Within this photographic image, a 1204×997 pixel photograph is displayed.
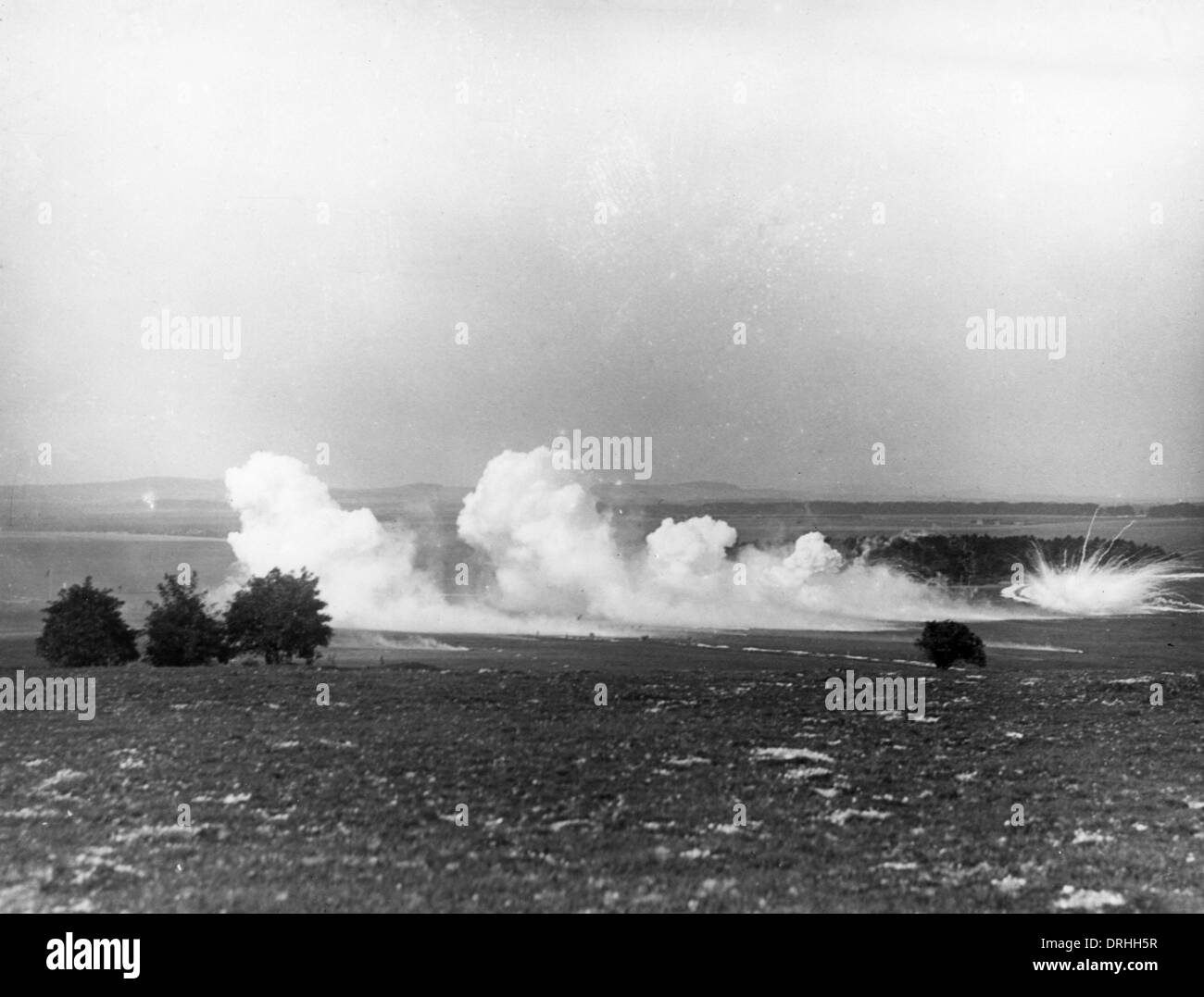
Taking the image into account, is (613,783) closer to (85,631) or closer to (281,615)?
(281,615)

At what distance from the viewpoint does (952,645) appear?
29.5 ft

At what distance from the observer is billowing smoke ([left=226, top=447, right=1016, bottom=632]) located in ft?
29.0

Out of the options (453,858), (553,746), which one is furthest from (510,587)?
(453,858)

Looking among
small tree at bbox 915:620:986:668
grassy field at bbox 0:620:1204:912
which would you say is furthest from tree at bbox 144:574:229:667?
small tree at bbox 915:620:986:668

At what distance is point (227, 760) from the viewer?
7742 mm

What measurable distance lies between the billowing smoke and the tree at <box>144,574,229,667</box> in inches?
28.2

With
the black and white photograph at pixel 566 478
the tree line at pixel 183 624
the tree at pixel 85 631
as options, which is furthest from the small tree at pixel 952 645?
the tree at pixel 85 631

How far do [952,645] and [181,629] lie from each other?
772cm

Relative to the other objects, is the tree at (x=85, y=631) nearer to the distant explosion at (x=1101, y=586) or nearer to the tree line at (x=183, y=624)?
the tree line at (x=183, y=624)

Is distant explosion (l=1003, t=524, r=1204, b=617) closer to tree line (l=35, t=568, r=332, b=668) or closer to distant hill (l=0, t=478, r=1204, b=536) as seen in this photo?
distant hill (l=0, t=478, r=1204, b=536)

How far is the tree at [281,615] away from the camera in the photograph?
886 cm

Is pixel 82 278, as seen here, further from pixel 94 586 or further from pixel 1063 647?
pixel 1063 647

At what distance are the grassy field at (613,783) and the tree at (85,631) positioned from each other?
0.24 metres

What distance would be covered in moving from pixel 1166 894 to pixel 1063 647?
284 centimetres
